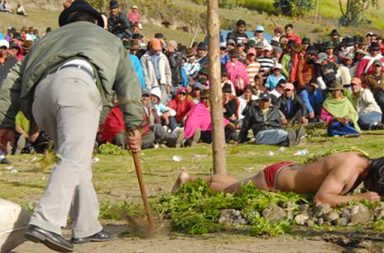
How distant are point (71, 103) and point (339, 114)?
13.7 metres

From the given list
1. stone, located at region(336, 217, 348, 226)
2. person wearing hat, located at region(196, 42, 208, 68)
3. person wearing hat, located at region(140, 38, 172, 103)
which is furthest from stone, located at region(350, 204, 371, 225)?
person wearing hat, located at region(196, 42, 208, 68)

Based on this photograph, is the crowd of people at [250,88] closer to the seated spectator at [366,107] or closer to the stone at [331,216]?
the seated spectator at [366,107]

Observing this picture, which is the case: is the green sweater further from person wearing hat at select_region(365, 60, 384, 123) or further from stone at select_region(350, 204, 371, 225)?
person wearing hat at select_region(365, 60, 384, 123)

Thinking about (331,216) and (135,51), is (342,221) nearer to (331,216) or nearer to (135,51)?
(331,216)

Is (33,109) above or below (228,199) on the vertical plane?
above

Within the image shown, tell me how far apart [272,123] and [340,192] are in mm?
10305

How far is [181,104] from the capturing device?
21125mm

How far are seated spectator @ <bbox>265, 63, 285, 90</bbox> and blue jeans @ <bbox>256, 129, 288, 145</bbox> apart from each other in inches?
169

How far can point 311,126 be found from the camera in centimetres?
2134

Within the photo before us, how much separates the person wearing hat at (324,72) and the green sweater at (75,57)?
A: 51.0ft

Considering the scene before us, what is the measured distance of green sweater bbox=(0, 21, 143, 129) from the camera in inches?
314

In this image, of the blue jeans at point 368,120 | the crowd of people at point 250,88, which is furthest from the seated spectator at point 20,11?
the blue jeans at point 368,120

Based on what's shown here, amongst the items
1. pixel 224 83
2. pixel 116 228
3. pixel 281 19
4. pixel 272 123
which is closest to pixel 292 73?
pixel 224 83

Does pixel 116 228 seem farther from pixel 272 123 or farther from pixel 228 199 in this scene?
pixel 272 123
